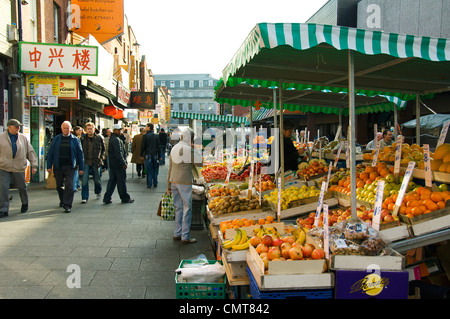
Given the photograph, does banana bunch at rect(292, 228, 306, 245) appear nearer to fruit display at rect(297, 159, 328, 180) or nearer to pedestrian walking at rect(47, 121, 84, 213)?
fruit display at rect(297, 159, 328, 180)

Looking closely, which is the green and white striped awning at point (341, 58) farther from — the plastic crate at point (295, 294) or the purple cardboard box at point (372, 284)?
the plastic crate at point (295, 294)

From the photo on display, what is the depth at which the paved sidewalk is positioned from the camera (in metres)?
4.51

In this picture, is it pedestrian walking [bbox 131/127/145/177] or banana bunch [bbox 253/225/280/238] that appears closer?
banana bunch [bbox 253/225/280/238]

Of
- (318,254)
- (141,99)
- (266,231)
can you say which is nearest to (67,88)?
(266,231)

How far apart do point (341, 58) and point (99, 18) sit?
12.3 meters

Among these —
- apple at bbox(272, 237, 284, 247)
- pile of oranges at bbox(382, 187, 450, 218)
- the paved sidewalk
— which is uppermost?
pile of oranges at bbox(382, 187, 450, 218)

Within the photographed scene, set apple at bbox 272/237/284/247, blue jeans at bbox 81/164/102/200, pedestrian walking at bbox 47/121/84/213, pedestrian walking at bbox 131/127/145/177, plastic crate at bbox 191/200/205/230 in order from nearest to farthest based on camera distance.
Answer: apple at bbox 272/237/284/247 → plastic crate at bbox 191/200/205/230 → pedestrian walking at bbox 47/121/84/213 → blue jeans at bbox 81/164/102/200 → pedestrian walking at bbox 131/127/145/177

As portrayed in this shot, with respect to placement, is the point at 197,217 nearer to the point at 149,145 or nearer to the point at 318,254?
the point at 318,254

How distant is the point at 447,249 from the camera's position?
4.36 metres

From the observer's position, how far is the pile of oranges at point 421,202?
13.3 ft

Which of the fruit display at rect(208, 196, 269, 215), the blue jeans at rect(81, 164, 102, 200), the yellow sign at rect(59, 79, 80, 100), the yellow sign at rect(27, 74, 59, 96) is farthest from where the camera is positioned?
the yellow sign at rect(59, 79, 80, 100)

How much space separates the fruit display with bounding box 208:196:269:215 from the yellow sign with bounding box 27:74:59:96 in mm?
7826

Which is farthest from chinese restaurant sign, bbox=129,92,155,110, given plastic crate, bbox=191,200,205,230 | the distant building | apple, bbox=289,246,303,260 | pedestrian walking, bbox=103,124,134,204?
the distant building

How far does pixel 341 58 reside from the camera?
484 cm
